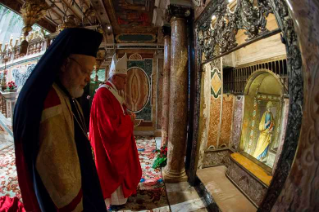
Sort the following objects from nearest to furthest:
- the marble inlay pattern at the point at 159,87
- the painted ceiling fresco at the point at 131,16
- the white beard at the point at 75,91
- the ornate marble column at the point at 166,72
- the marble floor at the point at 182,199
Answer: the white beard at the point at 75,91 < the marble floor at the point at 182,199 < the ornate marble column at the point at 166,72 < the painted ceiling fresco at the point at 131,16 < the marble inlay pattern at the point at 159,87

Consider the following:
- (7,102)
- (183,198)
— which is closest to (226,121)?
(183,198)

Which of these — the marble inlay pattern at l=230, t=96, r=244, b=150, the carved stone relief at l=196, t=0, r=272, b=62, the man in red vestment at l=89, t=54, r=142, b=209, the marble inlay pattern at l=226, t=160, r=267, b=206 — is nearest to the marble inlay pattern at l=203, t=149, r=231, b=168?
the marble inlay pattern at l=230, t=96, r=244, b=150

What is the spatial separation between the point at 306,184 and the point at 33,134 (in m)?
1.39

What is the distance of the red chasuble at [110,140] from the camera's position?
81.1 inches

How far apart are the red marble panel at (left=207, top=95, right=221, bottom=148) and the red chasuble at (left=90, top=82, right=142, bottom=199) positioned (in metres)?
1.58

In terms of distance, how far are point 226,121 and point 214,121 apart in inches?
10.1

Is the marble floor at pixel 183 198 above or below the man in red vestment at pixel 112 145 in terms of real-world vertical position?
below

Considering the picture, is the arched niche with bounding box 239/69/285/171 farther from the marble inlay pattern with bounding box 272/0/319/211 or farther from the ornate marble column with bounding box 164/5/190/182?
the marble inlay pattern with bounding box 272/0/319/211

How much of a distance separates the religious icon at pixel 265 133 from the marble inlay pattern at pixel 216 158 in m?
0.73

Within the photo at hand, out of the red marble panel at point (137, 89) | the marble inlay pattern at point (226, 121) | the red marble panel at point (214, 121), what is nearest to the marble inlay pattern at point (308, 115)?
the red marble panel at point (214, 121)

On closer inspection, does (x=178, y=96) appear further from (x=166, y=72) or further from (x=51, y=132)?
(x=51, y=132)

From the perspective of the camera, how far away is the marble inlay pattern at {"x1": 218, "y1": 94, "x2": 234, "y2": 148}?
294cm

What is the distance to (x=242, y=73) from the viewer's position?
2.69 meters

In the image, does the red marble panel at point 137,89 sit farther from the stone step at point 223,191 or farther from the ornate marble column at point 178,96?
the stone step at point 223,191
